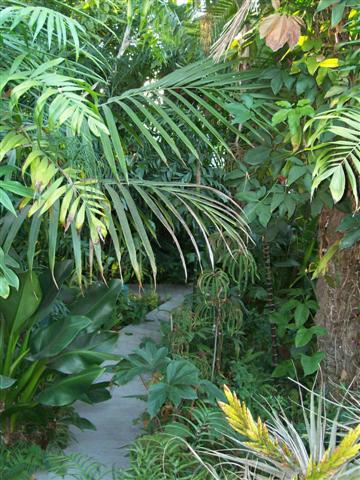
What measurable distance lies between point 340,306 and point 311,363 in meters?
0.28

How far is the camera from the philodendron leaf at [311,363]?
2.66 m

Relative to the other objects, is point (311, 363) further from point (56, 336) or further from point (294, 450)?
point (56, 336)

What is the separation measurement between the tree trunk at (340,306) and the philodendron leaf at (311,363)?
10cm

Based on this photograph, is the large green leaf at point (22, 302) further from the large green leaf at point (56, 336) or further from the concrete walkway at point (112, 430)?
the concrete walkway at point (112, 430)

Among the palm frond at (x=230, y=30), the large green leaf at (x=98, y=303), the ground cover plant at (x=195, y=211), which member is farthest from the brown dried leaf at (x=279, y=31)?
the large green leaf at (x=98, y=303)

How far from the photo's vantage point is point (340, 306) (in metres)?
2.80

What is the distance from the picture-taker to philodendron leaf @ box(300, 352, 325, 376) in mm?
2662

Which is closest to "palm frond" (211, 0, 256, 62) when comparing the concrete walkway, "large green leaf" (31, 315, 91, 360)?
"large green leaf" (31, 315, 91, 360)

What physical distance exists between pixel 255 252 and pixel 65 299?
1.41 meters

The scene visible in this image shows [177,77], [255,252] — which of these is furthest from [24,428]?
[255,252]

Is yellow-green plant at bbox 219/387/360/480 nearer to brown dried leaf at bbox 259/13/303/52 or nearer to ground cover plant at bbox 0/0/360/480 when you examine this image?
ground cover plant at bbox 0/0/360/480

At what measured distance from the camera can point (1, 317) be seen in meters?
2.68

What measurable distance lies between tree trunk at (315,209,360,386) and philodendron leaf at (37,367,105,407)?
3.26 feet

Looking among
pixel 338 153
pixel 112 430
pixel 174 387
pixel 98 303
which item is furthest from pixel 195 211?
pixel 112 430
